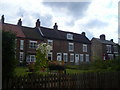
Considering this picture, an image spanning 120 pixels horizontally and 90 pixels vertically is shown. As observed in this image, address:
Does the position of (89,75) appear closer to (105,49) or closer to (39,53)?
(39,53)

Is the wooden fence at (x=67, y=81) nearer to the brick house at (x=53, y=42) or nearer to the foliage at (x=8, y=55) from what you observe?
the foliage at (x=8, y=55)

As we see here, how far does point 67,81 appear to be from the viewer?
25.7 feet

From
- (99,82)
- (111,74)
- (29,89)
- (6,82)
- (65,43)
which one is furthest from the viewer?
(65,43)

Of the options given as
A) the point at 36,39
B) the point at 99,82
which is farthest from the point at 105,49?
the point at 99,82

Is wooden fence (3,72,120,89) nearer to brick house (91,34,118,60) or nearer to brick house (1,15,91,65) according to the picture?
brick house (1,15,91,65)

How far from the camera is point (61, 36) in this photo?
42.5 metres

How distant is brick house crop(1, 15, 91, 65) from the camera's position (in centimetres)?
3484

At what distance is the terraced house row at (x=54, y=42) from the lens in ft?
114

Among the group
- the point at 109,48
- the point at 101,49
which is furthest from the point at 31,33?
the point at 109,48

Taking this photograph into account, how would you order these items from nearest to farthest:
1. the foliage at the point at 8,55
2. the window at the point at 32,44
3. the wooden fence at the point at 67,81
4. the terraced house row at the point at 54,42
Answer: the foliage at the point at 8,55 < the wooden fence at the point at 67,81 < the terraced house row at the point at 54,42 < the window at the point at 32,44

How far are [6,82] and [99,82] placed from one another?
5199 millimetres

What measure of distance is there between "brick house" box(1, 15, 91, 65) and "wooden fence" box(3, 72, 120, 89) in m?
24.1

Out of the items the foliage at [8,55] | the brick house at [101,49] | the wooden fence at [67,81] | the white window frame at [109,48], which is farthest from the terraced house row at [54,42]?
the foliage at [8,55]

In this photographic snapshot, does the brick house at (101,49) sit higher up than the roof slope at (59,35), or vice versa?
the roof slope at (59,35)
